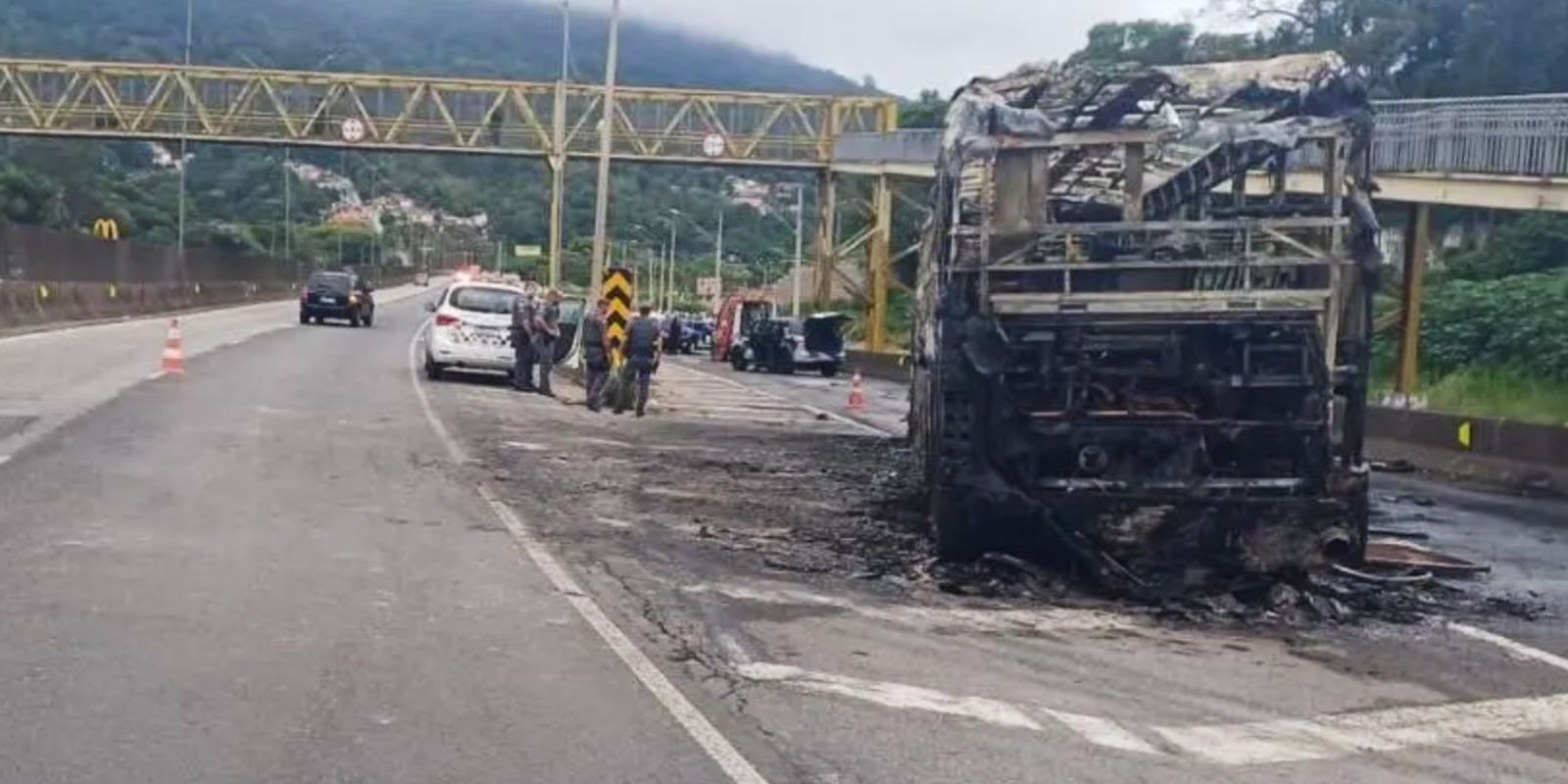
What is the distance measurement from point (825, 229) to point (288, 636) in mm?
52944

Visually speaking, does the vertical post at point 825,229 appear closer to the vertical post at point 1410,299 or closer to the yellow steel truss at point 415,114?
the yellow steel truss at point 415,114

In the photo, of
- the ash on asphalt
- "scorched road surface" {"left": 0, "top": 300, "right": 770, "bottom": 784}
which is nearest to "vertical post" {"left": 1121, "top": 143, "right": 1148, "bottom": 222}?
the ash on asphalt

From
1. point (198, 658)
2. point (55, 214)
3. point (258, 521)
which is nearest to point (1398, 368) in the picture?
point (258, 521)

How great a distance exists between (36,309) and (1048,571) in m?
36.6

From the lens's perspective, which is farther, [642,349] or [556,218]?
[556,218]

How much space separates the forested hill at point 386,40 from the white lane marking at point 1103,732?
95.3m

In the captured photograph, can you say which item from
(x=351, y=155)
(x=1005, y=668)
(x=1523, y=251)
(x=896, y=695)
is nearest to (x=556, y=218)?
(x=1523, y=251)

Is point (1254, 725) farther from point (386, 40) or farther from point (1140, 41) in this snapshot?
point (386, 40)

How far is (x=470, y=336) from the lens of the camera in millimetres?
33281

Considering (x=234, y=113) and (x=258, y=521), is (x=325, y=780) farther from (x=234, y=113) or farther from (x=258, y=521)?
(x=234, y=113)

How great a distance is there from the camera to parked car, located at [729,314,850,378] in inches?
2260

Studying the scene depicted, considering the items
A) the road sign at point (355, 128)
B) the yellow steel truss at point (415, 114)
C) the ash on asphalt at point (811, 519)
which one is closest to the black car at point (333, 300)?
the yellow steel truss at point (415, 114)

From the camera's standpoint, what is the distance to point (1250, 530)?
12.8 metres

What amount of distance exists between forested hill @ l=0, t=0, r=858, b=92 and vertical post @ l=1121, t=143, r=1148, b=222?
9059cm
